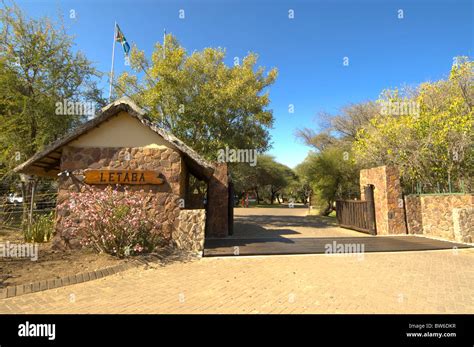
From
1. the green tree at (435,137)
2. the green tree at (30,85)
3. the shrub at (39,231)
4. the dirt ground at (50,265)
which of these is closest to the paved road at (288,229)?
the green tree at (435,137)

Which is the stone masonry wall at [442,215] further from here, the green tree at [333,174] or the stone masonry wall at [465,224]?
the green tree at [333,174]

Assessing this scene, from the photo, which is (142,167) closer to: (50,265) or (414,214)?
(50,265)

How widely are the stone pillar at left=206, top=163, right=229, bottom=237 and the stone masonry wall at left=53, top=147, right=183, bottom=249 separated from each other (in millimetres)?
3193

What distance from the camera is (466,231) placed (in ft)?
32.1

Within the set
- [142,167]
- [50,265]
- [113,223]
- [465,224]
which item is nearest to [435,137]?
[465,224]

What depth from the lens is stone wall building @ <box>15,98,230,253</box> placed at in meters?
8.20

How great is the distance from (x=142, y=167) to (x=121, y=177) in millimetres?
741

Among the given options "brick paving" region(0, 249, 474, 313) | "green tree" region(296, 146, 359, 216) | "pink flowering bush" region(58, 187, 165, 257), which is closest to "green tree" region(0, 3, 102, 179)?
"pink flowering bush" region(58, 187, 165, 257)

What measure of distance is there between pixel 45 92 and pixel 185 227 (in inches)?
395
